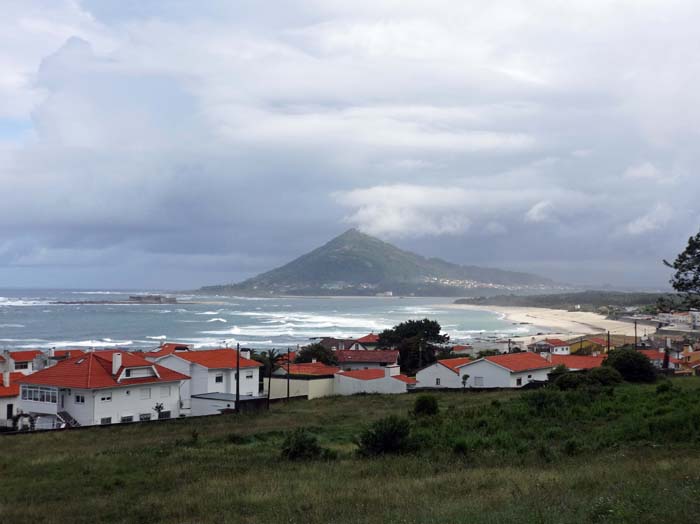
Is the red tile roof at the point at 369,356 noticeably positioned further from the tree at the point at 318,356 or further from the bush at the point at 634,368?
the bush at the point at 634,368

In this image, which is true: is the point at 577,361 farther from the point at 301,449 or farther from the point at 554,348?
the point at 301,449

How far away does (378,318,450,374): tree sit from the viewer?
6222 centimetres

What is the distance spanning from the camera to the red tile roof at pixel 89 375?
32.9m

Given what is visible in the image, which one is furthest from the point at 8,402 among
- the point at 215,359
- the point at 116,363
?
the point at 215,359

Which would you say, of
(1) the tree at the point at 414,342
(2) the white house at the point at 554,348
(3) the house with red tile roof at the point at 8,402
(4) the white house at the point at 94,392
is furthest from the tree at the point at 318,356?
(3) the house with red tile roof at the point at 8,402

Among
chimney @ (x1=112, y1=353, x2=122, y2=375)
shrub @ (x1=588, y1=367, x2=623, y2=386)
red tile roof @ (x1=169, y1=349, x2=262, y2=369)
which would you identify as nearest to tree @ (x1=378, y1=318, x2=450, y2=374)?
red tile roof @ (x1=169, y1=349, x2=262, y2=369)

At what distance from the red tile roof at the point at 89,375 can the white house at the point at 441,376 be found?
1799 cm

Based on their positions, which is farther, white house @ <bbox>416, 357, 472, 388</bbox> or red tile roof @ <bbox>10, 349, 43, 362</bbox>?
red tile roof @ <bbox>10, 349, 43, 362</bbox>

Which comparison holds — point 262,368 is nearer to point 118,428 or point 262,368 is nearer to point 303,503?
point 118,428

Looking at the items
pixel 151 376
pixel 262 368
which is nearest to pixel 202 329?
pixel 262 368

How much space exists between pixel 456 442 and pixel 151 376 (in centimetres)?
2170

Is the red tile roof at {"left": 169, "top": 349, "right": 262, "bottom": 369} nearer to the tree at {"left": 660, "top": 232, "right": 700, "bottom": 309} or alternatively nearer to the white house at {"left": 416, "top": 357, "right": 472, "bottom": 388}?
the white house at {"left": 416, "top": 357, "right": 472, "bottom": 388}

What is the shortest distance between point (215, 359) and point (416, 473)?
94.6 ft

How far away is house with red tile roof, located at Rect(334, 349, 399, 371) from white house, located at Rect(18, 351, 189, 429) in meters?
24.8
